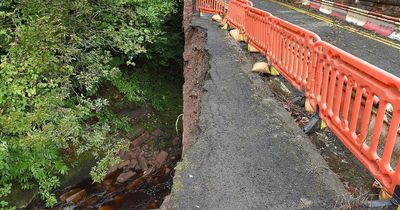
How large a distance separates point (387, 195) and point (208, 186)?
63.6 inches

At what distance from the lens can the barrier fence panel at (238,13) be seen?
8.28 meters

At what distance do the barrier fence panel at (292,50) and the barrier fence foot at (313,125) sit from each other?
1.37ft

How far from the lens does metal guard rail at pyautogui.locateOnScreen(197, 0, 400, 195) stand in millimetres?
2670

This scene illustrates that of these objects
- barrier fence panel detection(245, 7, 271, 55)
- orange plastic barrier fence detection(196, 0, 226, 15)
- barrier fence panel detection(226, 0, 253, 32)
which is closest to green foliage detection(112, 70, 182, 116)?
orange plastic barrier fence detection(196, 0, 226, 15)

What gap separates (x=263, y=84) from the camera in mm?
5848

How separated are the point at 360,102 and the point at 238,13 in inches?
249

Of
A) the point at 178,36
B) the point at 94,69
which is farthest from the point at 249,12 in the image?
the point at 178,36

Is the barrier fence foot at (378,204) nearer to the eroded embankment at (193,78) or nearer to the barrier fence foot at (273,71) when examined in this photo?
the eroded embankment at (193,78)

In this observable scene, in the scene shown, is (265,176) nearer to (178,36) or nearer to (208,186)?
(208,186)

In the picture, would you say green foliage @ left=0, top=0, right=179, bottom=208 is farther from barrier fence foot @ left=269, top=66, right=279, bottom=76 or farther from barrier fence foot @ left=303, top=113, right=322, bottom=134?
barrier fence foot @ left=303, top=113, right=322, bottom=134

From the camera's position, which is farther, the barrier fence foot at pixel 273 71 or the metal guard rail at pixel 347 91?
the barrier fence foot at pixel 273 71

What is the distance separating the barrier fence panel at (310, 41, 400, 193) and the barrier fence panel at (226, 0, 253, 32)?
463cm

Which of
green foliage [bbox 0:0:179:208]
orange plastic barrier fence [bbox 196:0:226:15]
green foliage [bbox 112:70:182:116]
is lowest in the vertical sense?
green foliage [bbox 112:70:182:116]

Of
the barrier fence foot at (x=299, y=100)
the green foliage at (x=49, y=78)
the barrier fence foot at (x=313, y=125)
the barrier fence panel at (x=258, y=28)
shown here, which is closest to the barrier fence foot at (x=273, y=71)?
the barrier fence panel at (x=258, y=28)
